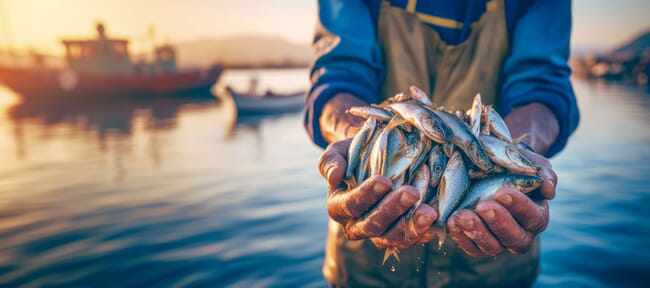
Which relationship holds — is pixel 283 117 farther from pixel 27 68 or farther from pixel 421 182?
pixel 27 68

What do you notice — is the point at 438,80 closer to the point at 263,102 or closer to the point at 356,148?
the point at 356,148

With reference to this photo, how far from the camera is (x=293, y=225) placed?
8.90 m

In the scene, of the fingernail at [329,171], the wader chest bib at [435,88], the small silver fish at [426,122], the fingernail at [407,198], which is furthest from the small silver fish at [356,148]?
the wader chest bib at [435,88]

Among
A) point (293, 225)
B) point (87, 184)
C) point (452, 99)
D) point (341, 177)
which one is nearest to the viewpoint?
point (341, 177)

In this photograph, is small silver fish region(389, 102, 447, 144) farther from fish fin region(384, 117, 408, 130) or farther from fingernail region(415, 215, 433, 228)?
fingernail region(415, 215, 433, 228)

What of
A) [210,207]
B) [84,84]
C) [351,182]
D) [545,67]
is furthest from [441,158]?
[84,84]

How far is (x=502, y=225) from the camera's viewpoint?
216 centimetres

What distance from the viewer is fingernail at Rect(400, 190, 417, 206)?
208cm

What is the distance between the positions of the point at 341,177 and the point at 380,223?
1.27ft

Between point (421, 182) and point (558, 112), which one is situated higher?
point (558, 112)

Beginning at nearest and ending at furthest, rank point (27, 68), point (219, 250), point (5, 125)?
point (219, 250), point (5, 125), point (27, 68)

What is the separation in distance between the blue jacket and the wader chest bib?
96mm

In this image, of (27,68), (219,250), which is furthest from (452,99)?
(27,68)

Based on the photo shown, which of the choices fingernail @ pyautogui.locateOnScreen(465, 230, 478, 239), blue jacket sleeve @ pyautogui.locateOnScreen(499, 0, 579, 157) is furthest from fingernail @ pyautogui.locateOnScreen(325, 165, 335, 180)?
blue jacket sleeve @ pyautogui.locateOnScreen(499, 0, 579, 157)
